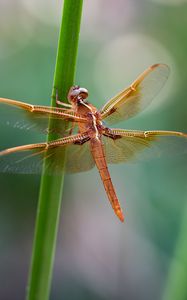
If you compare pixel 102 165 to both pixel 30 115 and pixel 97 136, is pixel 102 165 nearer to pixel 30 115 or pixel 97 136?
pixel 97 136

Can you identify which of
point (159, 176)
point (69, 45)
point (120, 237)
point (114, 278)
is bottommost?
point (114, 278)

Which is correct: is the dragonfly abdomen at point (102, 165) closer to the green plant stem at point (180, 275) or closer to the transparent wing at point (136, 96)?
the transparent wing at point (136, 96)

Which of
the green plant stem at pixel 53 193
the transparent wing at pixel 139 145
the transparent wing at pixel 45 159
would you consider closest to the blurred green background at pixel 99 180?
the transparent wing at pixel 139 145

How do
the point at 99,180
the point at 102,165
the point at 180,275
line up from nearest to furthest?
1. the point at 180,275
2. the point at 102,165
3. the point at 99,180

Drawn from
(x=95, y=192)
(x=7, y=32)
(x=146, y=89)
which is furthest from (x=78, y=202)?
(x=146, y=89)

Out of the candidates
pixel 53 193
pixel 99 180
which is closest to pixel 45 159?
pixel 53 193

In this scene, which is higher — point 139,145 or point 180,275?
point 139,145

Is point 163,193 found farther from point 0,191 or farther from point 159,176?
point 0,191
